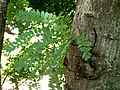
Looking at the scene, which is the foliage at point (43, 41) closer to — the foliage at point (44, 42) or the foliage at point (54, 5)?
the foliage at point (44, 42)

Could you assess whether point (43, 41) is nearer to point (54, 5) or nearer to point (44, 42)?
point (44, 42)

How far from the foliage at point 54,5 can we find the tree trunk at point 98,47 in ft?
3.55

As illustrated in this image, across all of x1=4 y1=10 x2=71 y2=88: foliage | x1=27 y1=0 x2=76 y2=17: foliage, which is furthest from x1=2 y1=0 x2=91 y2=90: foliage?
x1=27 y1=0 x2=76 y2=17: foliage

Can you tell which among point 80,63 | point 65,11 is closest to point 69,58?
point 80,63

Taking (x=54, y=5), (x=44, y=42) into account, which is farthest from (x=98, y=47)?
(x=54, y=5)

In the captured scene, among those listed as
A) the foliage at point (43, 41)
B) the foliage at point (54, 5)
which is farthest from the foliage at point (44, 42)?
the foliage at point (54, 5)

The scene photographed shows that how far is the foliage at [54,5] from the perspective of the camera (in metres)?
2.00

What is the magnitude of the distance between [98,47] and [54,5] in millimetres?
1268

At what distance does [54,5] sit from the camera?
2.09 m

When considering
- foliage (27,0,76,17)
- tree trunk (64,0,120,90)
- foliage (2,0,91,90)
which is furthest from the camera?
foliage (27,0,76,17)

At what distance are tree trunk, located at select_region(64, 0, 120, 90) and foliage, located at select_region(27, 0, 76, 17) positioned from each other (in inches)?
42.6

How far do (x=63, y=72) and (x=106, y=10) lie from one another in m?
0.32

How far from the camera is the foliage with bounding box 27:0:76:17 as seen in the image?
2.00m

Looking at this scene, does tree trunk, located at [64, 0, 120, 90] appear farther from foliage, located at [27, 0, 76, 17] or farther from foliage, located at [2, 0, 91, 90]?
foliage, located at [27, 0, 76, 17]
